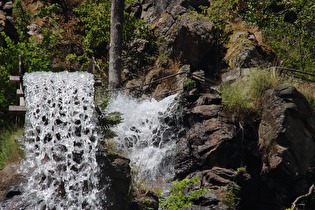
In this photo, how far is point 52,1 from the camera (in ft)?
51.8

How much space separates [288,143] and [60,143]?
5117 mm

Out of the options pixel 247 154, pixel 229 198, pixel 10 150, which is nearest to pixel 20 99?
pixel 10 150

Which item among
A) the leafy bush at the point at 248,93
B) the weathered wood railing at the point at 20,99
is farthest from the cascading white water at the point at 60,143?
the leafy bush at the point at 248,93

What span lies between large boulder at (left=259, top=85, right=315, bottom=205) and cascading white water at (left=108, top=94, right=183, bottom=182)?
247cm

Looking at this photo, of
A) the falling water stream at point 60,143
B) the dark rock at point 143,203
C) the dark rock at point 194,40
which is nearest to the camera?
the falling water stream at point 60,143

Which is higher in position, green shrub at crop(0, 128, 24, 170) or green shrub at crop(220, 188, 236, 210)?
green shrub at crop(0, 128, 24, 170)

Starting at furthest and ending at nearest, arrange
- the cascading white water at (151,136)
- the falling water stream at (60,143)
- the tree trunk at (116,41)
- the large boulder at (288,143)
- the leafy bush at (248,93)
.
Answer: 1. the tree trunk at (116,41)
2. the cascading white water at (151,136)
3. the leafy bush at (248,93)
4. the large boulder at (288,143)
5. the falling water stream at (60,143)

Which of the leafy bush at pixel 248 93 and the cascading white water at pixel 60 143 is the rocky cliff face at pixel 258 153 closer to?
the leafy bush at pixel 248 93

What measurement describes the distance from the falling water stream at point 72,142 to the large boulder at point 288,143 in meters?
2.48

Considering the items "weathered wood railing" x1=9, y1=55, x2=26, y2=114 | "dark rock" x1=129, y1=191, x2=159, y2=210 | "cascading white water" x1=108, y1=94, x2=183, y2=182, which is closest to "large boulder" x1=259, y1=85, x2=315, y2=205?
"cascading white water" x1=108, y1=94, x2=183, y2=182

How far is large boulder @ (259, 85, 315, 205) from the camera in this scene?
24.0 feet

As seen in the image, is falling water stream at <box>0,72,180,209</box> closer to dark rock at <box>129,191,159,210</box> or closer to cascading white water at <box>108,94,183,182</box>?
cascading white water at <box>108,94,183,182</box>

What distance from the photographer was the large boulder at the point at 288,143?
7.31 metres

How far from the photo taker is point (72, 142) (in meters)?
6.46
